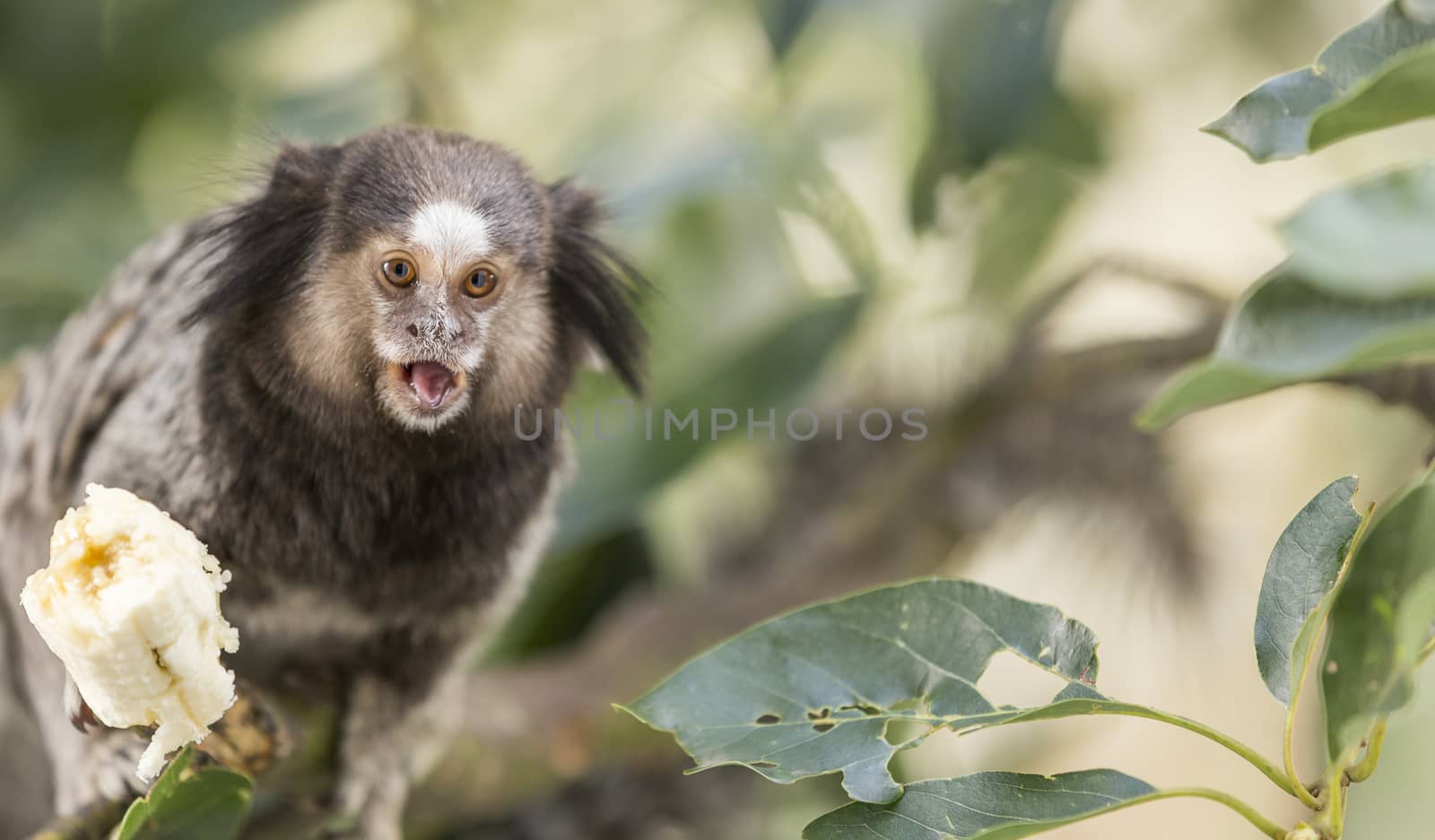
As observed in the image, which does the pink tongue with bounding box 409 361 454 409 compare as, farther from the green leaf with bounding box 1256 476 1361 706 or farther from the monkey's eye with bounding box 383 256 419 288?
the green leaf with bounding box 1256 476 1361 706

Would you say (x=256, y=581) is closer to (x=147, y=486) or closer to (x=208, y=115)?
(x=147, y=486)

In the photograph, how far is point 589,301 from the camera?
1.21 metres

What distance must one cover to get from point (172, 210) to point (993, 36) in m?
1.47

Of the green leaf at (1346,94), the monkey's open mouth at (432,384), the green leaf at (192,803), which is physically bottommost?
the green leaf at (192,803)

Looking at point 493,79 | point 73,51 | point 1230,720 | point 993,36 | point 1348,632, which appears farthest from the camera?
point 1230,720

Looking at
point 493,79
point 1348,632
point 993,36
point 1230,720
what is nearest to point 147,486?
point 1348,632

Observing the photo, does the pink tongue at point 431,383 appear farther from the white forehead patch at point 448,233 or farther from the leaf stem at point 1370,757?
the leaf stem at point 1370,757

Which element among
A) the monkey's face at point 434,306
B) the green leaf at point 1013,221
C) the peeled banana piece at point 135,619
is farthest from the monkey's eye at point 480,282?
the green leaf at point 1013,221

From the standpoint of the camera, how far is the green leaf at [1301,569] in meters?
0.83

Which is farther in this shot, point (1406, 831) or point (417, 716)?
point (1406, 831)

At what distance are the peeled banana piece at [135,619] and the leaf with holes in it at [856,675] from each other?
0.98 feet

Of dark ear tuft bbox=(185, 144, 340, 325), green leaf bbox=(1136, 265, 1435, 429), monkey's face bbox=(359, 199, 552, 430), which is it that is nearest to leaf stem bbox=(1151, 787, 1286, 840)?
green leaf bbox=(1136, 265, 1435, 429)

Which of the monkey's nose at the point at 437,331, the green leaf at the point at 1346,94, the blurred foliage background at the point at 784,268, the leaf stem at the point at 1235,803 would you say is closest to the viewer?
the green leaf at the point at 1346,94

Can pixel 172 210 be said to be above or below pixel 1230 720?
above
